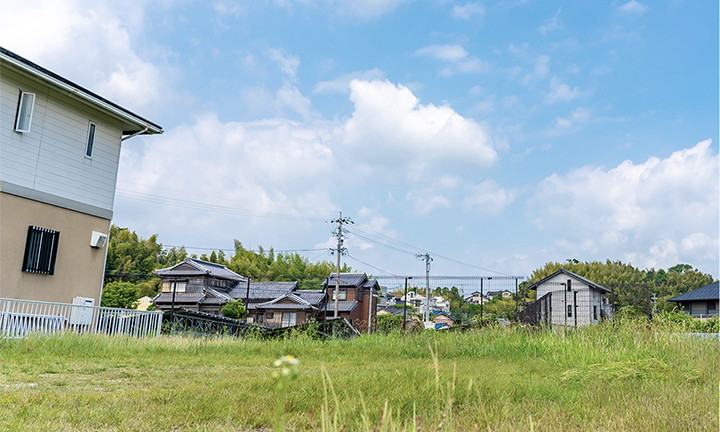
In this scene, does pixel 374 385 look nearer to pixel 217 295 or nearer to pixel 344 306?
pixel 344 306

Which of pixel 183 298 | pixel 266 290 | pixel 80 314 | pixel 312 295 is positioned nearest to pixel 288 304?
pixel 312 295

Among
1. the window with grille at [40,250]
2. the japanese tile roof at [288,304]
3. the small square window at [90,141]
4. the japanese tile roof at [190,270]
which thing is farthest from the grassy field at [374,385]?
the japanese tile roof at [190,270]

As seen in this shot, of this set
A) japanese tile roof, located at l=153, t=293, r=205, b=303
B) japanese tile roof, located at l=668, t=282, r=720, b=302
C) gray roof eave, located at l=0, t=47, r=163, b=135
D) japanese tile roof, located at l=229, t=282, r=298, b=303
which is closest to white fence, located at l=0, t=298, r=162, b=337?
gray roof eave, located at l=0, t=47, r=163, b=135

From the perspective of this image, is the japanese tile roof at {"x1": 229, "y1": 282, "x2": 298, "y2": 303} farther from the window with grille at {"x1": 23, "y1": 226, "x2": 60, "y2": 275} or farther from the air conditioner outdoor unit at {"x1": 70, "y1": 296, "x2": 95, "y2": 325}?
the window with grille at {"x1": 23, "y1": 226, "x2": 60, "y2": 275}

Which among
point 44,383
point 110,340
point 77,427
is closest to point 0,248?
point 110,340

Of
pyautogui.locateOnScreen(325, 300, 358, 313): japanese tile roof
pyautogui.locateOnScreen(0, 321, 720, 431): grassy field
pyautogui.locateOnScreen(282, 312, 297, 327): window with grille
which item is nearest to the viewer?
pyautogui.locateOnScreen(0, 321, 720, 431): grassy field

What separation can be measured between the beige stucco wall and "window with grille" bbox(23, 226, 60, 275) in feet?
0.30

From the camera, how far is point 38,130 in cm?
989

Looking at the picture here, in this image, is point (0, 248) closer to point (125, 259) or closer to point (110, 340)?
point (110, 340)

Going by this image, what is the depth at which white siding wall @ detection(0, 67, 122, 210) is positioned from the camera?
9352 millimetres

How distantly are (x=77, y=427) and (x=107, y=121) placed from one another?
1056cm

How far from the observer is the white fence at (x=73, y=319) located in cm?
828

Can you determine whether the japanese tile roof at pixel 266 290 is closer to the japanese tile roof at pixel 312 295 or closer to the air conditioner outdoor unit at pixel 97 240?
the japanese tile roof at pixel 312 295

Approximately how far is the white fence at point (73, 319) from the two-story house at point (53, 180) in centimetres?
55
